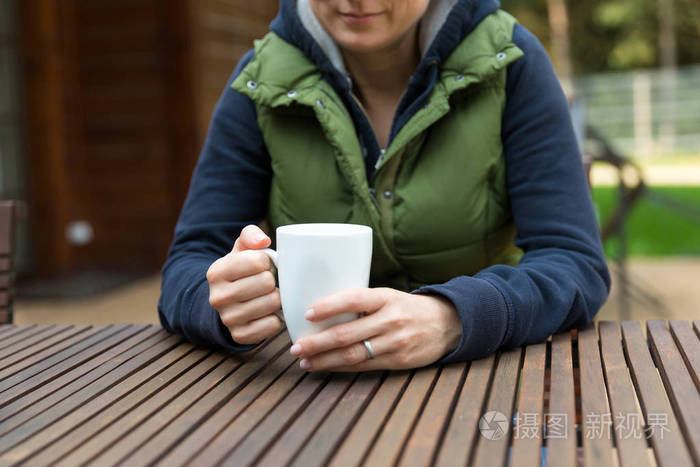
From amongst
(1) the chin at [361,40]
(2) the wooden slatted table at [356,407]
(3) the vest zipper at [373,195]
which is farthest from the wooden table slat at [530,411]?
(1) the chin at [361,40]

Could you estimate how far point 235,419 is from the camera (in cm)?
82

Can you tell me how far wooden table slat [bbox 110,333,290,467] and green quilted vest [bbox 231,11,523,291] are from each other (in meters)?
0.35

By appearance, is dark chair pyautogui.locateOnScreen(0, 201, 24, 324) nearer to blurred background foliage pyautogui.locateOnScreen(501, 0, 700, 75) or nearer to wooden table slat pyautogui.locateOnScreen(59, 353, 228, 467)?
wooden table slat pyautogui.locateOnScreen(59, 353, 228, 467)

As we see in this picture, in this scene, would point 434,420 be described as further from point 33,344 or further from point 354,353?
point 33,344

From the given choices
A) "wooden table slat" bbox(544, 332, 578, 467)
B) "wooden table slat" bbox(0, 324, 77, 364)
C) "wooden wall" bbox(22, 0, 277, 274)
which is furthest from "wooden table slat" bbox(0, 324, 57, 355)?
"wooden wall" bbox(22, 0, 277, 274)

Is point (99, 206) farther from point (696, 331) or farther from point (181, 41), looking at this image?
point (696, 331)

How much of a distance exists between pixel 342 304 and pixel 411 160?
19.9 inches

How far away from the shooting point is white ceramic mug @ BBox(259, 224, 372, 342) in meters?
0.90

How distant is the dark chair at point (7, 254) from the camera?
4.83ft

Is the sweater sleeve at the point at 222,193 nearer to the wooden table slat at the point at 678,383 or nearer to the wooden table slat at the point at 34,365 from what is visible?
the wooden table slat at the point at 34,365

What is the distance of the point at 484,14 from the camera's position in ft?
4.57

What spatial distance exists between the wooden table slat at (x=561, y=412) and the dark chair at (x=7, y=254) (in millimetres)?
972

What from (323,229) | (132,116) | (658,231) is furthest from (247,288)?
(658,231)

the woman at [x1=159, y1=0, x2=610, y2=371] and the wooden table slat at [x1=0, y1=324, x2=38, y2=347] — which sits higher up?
the woman at [x1=159, y1=0, x2=610, y2=371]
